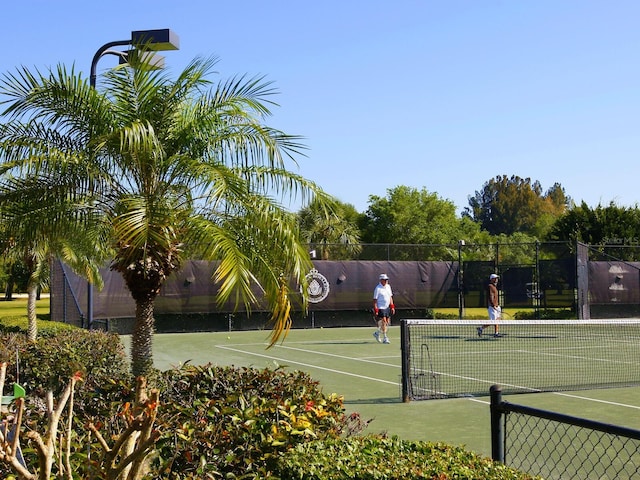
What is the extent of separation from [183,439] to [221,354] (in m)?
12.8

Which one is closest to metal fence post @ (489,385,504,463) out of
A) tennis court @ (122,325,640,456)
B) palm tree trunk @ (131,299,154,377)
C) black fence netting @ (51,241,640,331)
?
tennis court @ (122,325,640,456)

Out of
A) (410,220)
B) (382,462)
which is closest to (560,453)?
(382,462)

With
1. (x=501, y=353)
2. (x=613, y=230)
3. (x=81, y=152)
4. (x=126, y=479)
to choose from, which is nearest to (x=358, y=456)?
(x=126, y=479)

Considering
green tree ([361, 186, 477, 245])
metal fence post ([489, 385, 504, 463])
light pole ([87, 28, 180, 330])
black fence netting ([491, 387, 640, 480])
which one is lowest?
black fence netting ([491, 387, 640, 480])

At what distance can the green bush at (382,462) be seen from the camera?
374 cm

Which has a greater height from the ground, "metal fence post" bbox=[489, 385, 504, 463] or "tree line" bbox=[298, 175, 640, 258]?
"tree line" bbox=[298, 175, 640, 258]

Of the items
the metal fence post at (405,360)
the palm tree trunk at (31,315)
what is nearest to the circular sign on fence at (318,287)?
the palm tree trunk at (31,315)

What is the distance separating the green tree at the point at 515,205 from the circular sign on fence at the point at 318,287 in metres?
78.5

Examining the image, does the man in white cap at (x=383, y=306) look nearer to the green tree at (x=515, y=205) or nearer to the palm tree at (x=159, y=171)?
the palm tree at (x=159, y=171)

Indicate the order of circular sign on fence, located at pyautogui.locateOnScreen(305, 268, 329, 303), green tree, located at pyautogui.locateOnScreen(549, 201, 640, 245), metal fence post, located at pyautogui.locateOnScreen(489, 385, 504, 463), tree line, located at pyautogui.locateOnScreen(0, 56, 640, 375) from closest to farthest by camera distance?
1. metal fence post, located at pyautogui.locateOnScreen(489, 385, 504, 463)
2. tree line, located at pyautogui.locateOnScreen(0, 56, 640, 375)
3. circular sign on fence, located at pyautogui.locateOnScreen(305, 268, 329, 303)
4. green tree, located at pyautogui.locateOnScreen(549, 201, 640, 245)

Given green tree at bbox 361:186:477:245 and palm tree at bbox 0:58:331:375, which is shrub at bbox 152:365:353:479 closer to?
palm tree at bbox 0:58:331:375

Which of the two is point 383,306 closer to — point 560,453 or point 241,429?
point 560,453

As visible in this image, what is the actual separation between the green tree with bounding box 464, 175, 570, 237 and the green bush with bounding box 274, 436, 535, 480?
323 ft

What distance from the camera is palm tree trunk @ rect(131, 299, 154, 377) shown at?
787 centimetres
